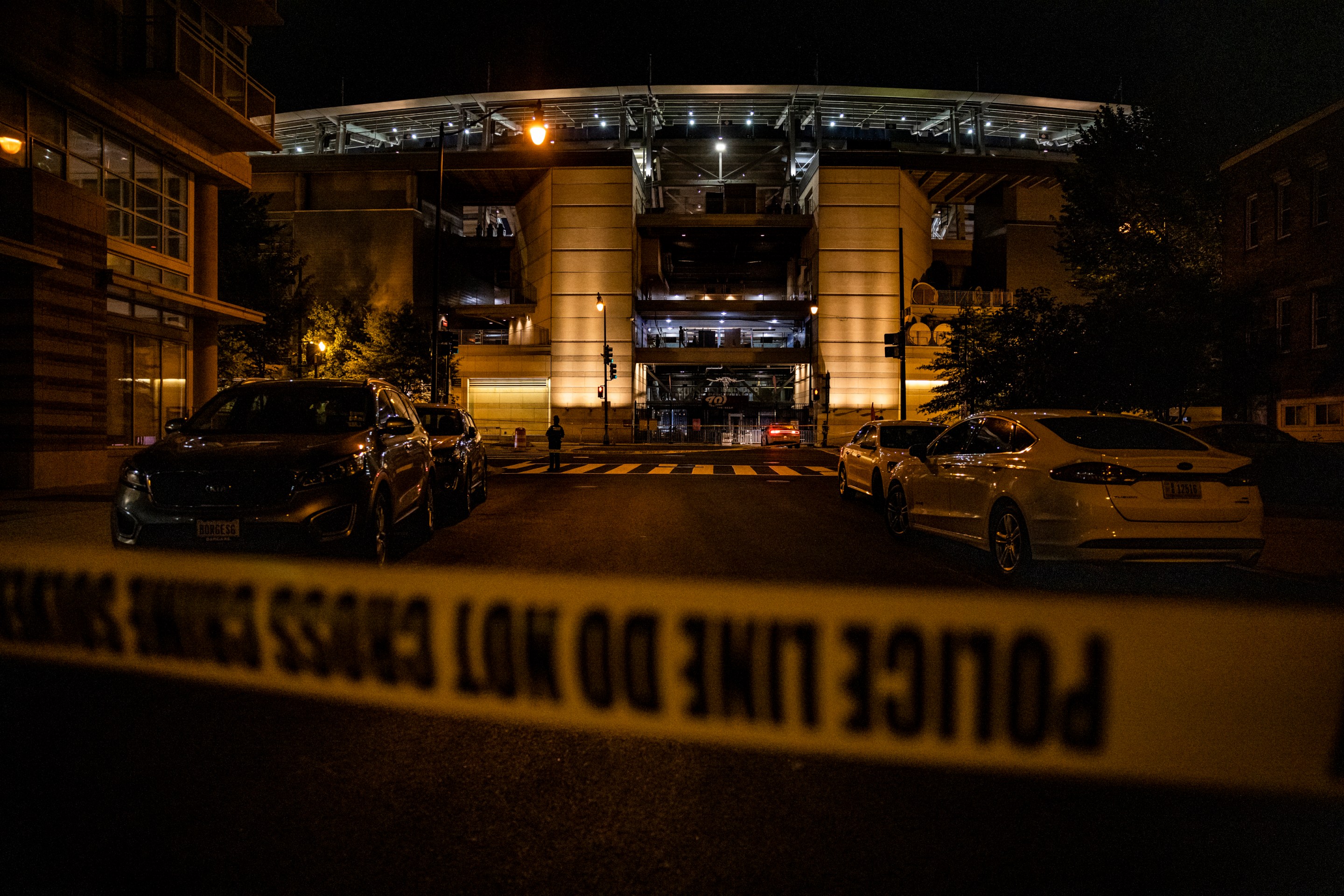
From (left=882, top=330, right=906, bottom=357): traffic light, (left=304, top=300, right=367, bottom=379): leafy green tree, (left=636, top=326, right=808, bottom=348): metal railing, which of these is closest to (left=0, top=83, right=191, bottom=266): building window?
(left=304, top=300, right=367, bottom=379): leafy green tree

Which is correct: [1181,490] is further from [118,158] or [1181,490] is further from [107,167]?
[118,158]

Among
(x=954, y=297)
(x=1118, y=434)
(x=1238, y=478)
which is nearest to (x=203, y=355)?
(x=1118, y=434)

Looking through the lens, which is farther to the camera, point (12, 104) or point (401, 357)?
point (401, 357)

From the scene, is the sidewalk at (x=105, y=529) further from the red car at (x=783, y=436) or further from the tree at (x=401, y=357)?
the red car at (x=783, y=436)

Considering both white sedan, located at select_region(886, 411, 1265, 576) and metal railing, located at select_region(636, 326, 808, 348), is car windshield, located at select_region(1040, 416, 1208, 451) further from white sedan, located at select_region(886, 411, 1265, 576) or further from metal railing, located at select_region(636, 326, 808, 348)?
metal railing, located at select_region(636, 326, 808, 348)

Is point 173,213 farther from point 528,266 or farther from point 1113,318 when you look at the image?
point 528,266

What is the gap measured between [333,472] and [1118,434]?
703 centimetres

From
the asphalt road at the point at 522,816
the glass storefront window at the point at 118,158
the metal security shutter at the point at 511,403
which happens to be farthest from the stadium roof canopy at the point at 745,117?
the asphalt road at the point at 522,816

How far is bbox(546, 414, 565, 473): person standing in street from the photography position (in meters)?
23.1

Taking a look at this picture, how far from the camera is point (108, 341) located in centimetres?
1903

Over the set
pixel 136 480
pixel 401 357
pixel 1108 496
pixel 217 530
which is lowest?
pixel 217 530

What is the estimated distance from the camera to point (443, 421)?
13.7m

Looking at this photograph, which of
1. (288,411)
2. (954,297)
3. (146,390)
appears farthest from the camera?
(954,297)

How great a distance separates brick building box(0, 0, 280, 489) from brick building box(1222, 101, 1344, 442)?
91.8ft
